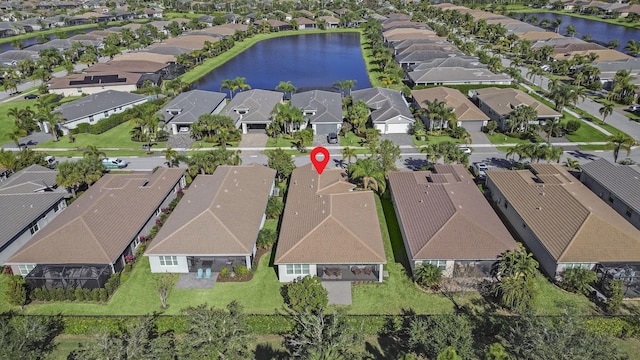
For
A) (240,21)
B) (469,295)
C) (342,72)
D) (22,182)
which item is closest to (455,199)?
(469,295)

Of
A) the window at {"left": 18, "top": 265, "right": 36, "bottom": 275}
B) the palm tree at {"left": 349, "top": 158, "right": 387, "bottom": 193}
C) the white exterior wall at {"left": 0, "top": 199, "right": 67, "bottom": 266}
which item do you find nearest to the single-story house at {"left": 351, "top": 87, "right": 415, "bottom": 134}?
the palm tree at {"left": 349, "top": 158, "right": 387, "bottom": 193}

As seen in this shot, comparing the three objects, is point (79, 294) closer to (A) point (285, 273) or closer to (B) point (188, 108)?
(A) point (285, 273)

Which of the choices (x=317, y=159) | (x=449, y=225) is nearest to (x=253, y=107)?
(x=317, y=159)

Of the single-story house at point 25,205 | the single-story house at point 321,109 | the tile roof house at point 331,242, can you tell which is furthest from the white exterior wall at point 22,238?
the single-story house at point 321,109

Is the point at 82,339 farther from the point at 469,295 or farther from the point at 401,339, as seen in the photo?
the point at 469,295

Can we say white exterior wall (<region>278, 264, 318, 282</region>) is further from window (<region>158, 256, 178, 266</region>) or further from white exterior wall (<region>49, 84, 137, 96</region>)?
white exterior wall (<region>49, 84, 137, 96</region>)
